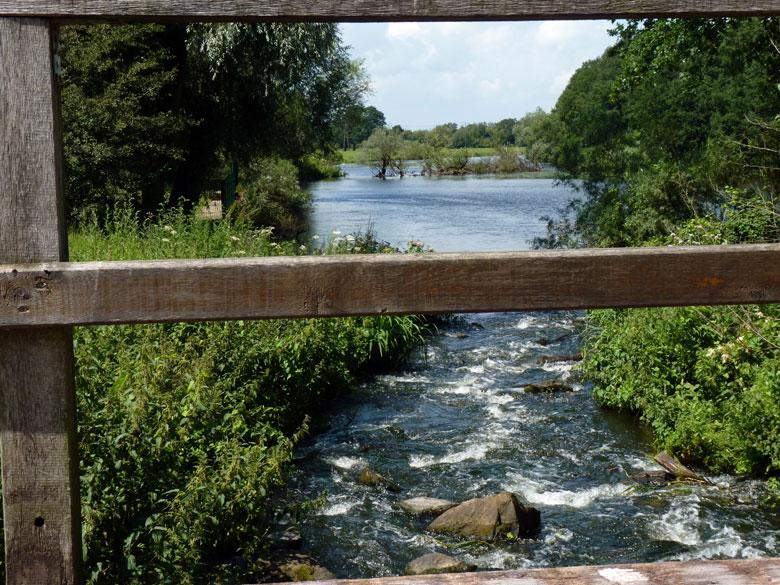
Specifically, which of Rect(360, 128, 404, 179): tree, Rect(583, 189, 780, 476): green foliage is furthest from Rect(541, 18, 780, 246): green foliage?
Rect(360, 128, 404, 179): tree

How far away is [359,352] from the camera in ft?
35.4

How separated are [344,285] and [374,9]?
558 millimetres

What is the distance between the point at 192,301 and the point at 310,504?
3.31 metres

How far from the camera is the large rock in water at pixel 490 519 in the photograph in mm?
6434

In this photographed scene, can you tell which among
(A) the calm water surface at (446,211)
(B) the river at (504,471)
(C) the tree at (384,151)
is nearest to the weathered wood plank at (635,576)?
(B) the river at (504,471)

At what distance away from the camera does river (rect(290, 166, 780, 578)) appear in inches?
247

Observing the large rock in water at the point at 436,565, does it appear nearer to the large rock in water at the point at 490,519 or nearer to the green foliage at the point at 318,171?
the large rock in water at the point at 490,519

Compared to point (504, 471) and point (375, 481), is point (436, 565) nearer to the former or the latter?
point (375, 481)

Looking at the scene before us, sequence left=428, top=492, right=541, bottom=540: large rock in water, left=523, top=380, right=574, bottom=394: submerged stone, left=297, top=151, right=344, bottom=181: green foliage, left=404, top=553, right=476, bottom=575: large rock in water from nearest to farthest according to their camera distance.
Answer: left=404, top=553, right=476, bottom=575: large rock in water
left=428, top=492, right=541, bottom=540: large rock in water
left=523, top=380, right=574, bottom=394: submerged stone
left=297, top=151, right=344, bottom=181: green foliage

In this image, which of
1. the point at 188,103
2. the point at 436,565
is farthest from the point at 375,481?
the point at 188,103

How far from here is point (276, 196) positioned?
28.8 metres

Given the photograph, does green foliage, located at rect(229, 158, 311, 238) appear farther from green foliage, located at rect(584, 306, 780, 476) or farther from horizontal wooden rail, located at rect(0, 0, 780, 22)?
horizontal wooden rail, located at rect(0, 0, 780, 22)

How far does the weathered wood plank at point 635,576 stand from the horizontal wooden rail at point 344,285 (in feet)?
1.76

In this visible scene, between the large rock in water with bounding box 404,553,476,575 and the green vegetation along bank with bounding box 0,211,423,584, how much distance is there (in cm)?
91
